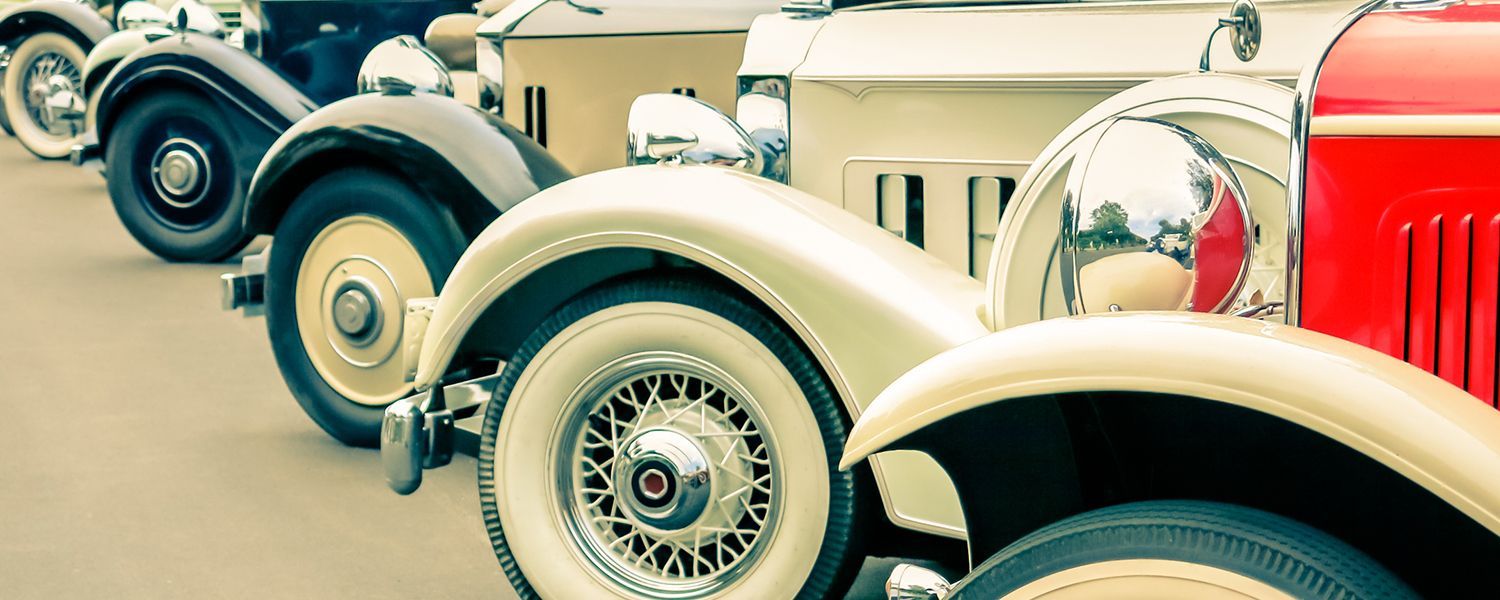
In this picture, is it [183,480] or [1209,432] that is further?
[183,480]

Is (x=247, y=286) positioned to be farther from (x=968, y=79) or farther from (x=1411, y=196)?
(x=1411, y=196)

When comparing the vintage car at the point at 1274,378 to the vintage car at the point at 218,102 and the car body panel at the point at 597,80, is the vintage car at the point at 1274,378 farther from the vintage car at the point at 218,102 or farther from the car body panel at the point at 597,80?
the vintage car at the point at 218,102

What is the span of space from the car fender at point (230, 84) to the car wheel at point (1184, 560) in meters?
5.71

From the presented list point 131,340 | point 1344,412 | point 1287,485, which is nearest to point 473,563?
point 1287,485

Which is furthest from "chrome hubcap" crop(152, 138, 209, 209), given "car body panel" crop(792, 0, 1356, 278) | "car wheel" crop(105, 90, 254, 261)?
"car body panel" crop(792, 0, 1356, 278)

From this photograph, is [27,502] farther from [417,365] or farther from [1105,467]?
[1105,467]

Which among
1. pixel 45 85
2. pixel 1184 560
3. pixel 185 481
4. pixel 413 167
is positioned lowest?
pixel 185 481

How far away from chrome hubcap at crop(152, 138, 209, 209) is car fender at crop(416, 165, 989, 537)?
444 centimetres

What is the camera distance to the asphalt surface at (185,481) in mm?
3805

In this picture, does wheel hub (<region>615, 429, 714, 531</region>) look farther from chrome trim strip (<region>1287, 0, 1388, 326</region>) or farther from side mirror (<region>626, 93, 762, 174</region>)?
chrome trim strip (<region>1287, 0, 1388, 326</region>)

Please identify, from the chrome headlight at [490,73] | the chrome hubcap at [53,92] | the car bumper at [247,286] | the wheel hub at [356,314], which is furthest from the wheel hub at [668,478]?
the chrome hubcap at [53,92]

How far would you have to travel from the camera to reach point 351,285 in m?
4.73

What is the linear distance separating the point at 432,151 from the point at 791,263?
1732 mm

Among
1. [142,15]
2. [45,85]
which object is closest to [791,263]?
[142,15]
